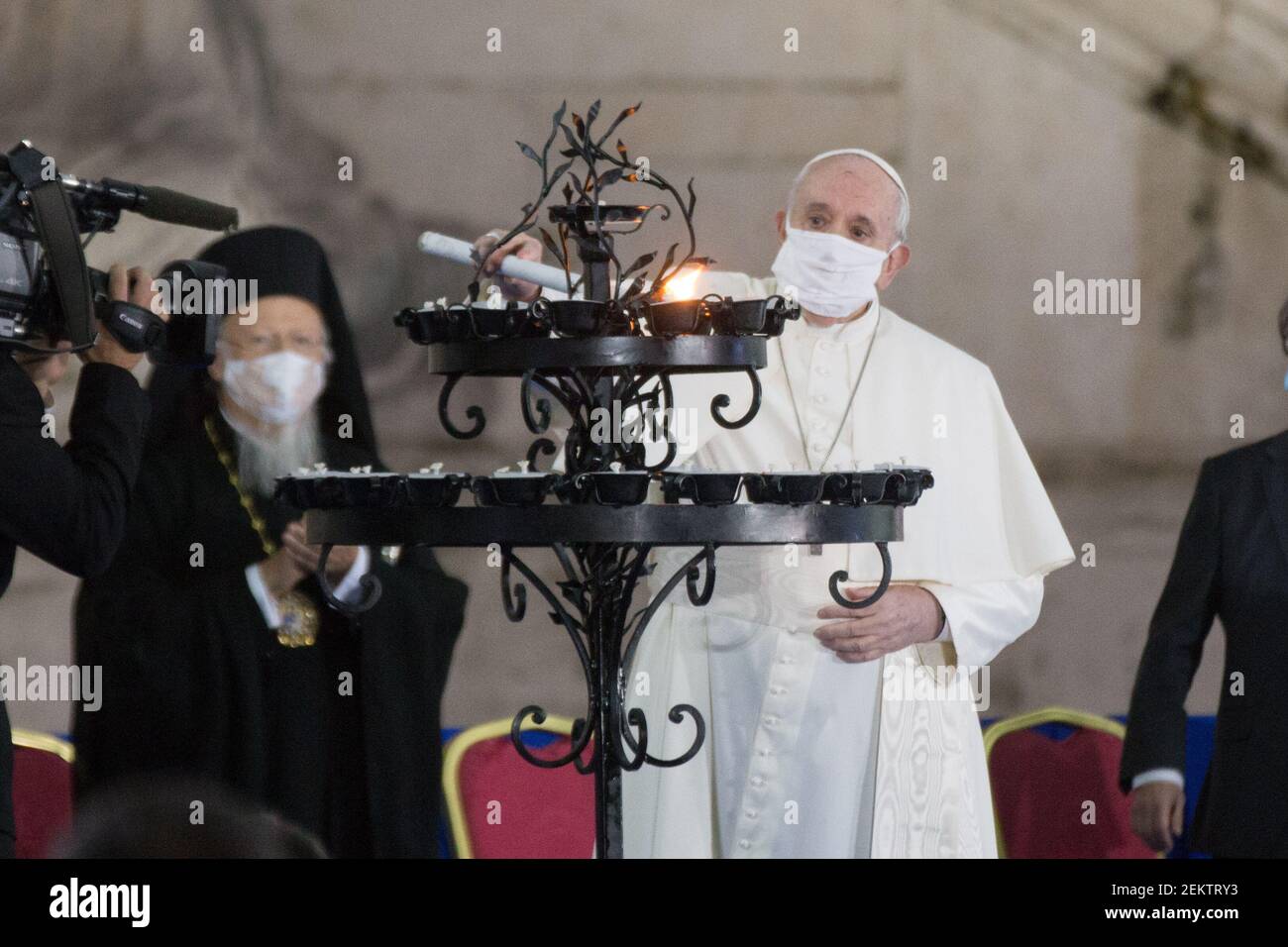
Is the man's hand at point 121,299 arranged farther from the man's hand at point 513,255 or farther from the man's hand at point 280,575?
the man's hand at point 280,575

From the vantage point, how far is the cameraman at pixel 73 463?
2.56m

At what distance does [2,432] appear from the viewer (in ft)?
8.41

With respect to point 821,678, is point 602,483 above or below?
above

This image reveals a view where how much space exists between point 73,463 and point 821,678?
1.61 m

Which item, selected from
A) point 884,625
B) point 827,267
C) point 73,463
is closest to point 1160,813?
point 884,625

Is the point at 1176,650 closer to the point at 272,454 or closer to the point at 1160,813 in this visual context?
the point at 1160,813

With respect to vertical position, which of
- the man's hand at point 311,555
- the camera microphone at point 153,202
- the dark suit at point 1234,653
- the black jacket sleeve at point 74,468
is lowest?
the dark suit at point 1234,653

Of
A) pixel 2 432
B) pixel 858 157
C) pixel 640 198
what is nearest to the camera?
pixel 2 432

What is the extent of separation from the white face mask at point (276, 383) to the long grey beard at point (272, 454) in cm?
4

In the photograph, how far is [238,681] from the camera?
12.7 feet

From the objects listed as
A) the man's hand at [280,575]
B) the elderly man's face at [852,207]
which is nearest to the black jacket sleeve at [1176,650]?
the elderly man's face at [852,207]
